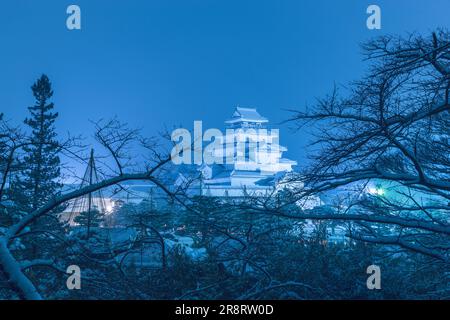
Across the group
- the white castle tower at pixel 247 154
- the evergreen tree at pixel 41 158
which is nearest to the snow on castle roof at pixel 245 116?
the white castle tower at pixel 247 154

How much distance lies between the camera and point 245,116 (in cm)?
6053

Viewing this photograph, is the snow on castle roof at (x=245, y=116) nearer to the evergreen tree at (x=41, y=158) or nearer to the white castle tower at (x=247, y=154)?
the white castle tower at (x=247, y=154)

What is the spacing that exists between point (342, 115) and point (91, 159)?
3.59m

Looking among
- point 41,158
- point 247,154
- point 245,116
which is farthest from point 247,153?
point 41,158

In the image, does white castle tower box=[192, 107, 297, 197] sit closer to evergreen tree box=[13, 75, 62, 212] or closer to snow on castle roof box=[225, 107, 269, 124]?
snow on castle roof box=[225, 107, 269, 124]

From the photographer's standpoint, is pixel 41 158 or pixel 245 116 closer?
pixel 41 158

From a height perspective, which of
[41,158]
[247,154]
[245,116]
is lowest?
[41,158]

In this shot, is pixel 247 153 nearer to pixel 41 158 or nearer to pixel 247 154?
pixel 247 154

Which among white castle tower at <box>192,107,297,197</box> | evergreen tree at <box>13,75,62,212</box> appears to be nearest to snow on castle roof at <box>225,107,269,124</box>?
white castle tower at <box>192,107,297,197</box>

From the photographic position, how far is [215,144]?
5891 centimetres

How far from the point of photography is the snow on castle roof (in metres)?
60.1

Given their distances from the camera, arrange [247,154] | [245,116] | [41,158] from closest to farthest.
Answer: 1. [41,158]
2. [247,154]
3. [245,116]

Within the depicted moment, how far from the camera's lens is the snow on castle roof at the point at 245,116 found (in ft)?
197
